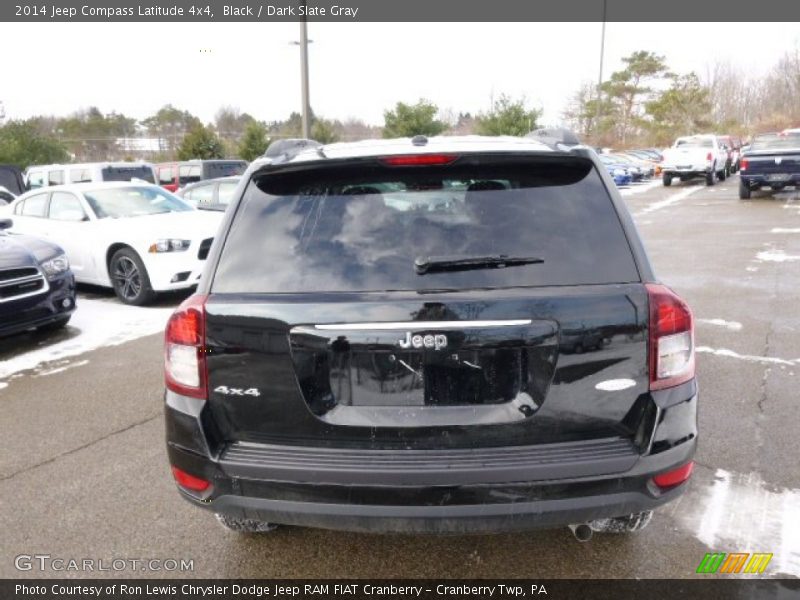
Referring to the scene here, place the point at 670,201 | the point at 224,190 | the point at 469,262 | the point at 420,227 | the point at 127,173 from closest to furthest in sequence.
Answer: the point at 469,262, the point at 420,227, the point at 224,190, the point at 127,173, the point at 670,201

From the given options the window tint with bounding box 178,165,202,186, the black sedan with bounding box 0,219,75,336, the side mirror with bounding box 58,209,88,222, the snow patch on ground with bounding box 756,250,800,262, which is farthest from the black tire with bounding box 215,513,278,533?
the window tint with bounding box 178,165,202,186

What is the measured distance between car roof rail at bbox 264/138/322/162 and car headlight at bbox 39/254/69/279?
4577 millimetres

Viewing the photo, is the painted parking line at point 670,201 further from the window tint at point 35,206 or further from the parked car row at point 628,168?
the window tint at point 35,206

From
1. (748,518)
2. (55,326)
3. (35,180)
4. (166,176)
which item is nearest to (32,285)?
(55,326)

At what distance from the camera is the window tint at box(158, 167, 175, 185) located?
23359 mm

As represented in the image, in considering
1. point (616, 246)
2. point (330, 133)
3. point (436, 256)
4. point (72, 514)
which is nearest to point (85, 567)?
point (72, 514)

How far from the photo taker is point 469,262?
2.23 meters

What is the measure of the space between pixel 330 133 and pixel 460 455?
132 feet

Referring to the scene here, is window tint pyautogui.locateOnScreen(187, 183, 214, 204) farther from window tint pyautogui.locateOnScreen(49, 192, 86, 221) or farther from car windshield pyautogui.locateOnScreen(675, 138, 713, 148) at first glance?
car windshield pyautogui.locateOnScreen(675, 138, 713, 148)

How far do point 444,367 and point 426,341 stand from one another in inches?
4.3

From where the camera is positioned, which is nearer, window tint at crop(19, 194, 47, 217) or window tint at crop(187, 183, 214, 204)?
window tint at crop(19, 194, 47, 217)

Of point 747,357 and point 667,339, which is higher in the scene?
point 667,339

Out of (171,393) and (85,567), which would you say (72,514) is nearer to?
(85,567)

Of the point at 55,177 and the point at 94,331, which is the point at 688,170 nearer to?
→ the point at 55,177
